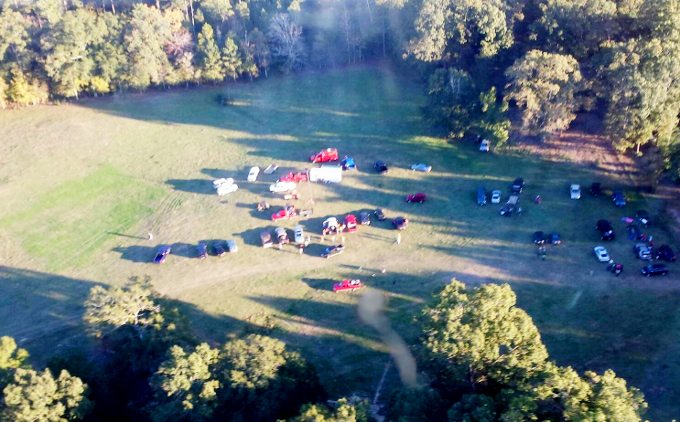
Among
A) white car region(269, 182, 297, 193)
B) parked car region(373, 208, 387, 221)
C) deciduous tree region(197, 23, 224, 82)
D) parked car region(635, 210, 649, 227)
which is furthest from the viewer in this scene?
deciduous tree region(197, 23, 224, 82)

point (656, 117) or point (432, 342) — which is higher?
point (656, 117)

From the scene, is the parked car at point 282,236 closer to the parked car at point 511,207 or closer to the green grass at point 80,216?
the green grass at point 80,216

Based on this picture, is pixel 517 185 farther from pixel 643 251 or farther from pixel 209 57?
pixel 209 57

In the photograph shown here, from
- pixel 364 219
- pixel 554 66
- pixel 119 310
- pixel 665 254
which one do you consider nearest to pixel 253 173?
pixel 364 219

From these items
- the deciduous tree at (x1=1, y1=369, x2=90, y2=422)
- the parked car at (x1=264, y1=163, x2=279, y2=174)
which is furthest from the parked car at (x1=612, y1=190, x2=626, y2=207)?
the deciduous tree at (x1=1, y1=369, x2=90, y2=422)

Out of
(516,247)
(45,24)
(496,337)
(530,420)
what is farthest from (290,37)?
(530,420)

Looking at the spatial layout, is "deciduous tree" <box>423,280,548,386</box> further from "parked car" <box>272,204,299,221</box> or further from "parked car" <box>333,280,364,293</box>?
"parked car" <box>272,204,299,221</box>

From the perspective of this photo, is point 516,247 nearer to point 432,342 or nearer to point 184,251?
point 432,342
